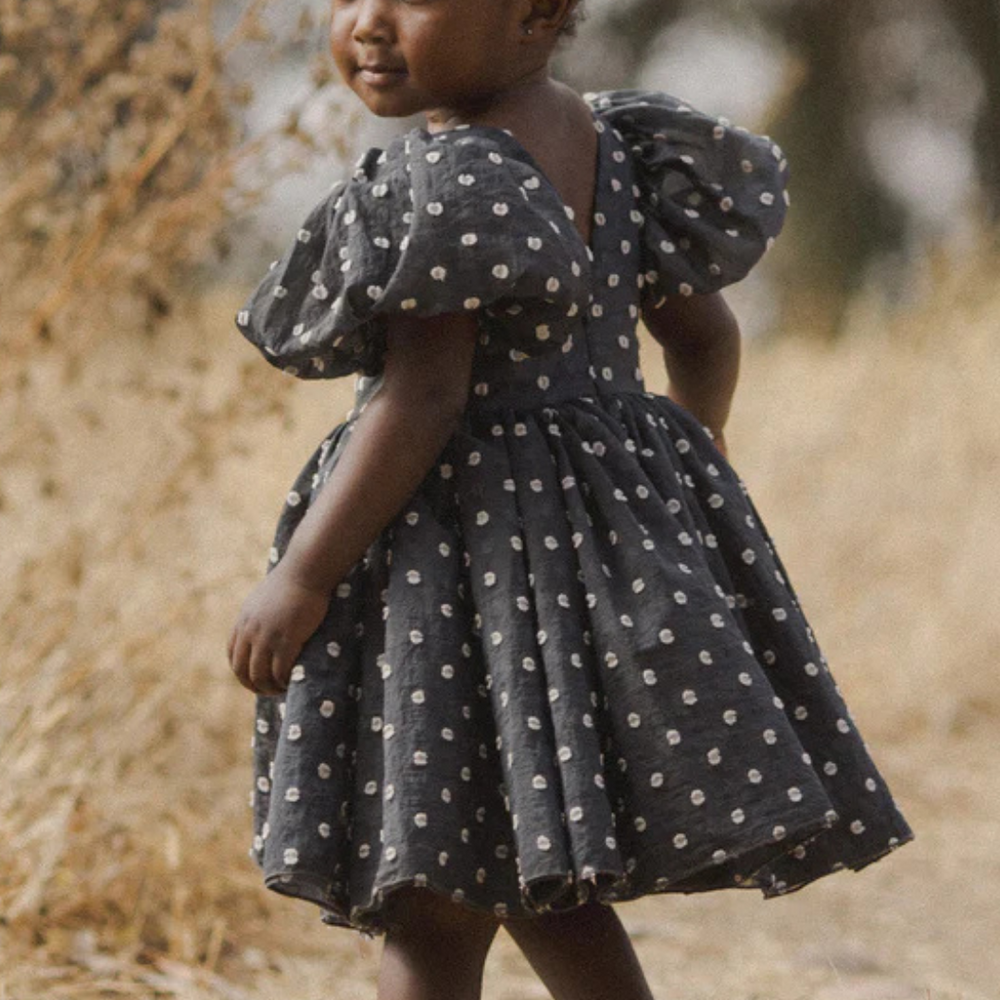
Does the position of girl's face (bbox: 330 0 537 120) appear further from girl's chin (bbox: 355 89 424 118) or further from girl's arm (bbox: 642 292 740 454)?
girl's arm (bbox: 642 292 740 454)

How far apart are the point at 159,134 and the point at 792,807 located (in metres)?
1.61

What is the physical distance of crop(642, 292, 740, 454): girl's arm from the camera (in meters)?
1.82

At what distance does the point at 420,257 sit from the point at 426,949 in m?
0.65

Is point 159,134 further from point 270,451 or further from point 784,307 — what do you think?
point 784,307

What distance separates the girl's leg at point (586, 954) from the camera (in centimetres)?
155

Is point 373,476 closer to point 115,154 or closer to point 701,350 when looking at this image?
point 701,350

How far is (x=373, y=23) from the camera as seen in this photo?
1.54m

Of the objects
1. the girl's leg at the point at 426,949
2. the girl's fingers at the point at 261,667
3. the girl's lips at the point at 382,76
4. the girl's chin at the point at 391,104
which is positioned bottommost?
the girl's leg at the point at 426,949

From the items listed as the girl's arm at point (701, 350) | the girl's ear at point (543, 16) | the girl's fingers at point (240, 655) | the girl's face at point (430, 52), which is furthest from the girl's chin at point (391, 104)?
the girl's fingers at point (240, 655)

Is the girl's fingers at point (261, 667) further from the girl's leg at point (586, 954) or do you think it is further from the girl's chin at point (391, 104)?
the girl's chin at point (391, 104)

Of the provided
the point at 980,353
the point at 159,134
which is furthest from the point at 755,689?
the point at 980,353

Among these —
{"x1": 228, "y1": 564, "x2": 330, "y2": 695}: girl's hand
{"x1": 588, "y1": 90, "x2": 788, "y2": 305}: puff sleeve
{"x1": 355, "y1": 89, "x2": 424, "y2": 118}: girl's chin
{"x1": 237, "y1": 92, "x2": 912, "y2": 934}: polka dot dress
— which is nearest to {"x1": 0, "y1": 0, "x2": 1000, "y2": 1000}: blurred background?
{"x1": 588, "y1": 90, "x2": 788, "y2": 305}: puff sleeve

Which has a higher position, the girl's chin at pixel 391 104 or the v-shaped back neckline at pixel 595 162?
the girl's chin at pixel 391 104

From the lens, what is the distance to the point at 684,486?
63.2 inches
